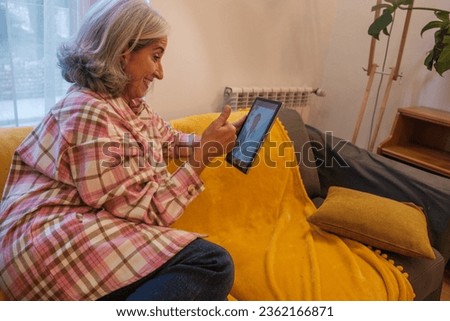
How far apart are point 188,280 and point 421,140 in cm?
201

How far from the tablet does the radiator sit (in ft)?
2.72

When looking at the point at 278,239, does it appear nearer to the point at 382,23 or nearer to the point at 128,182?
the point at 128,182

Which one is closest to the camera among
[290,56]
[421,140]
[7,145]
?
[7,145]

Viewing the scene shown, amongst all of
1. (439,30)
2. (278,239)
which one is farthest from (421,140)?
(278,239)

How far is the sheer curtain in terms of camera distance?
4.08 feet

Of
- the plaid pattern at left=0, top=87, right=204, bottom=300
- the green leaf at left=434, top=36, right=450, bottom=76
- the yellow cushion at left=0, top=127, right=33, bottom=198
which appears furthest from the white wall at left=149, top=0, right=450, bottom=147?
the plaid pattern at left=0, top=87, right=204, bottom=300

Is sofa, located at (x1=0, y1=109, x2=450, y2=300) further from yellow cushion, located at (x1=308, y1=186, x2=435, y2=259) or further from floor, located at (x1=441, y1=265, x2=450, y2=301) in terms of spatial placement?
floor, located at (x1=441, y1=265, x2=450, y2=301)

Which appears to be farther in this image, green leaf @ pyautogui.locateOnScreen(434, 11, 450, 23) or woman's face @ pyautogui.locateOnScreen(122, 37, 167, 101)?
green leaf @ pyautogui.locateOnScreen(434, 11, 450, 23)

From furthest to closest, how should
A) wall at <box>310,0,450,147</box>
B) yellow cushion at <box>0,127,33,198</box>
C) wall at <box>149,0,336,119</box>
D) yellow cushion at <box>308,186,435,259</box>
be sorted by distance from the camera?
wall at <box>310,0,450,147</box>, wall at <box>149,0,336,119</box>, yellow cushion at <box>308,186,435,259</box>, yellow cushion at <box>0,127,33,198</box>

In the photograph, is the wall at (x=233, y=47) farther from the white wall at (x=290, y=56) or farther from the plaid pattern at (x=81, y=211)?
the plaid pattern at (x=81, y=211)

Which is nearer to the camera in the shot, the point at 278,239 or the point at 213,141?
the point at 213,141

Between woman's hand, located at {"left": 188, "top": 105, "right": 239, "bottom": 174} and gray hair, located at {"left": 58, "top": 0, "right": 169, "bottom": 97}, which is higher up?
gray hair, located at {"left": 58, "top": 0, "right": 169, "bottom": 97}

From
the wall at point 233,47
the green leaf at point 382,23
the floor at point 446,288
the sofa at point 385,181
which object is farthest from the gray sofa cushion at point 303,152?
the floor at point 446,288

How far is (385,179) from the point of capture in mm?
1536
